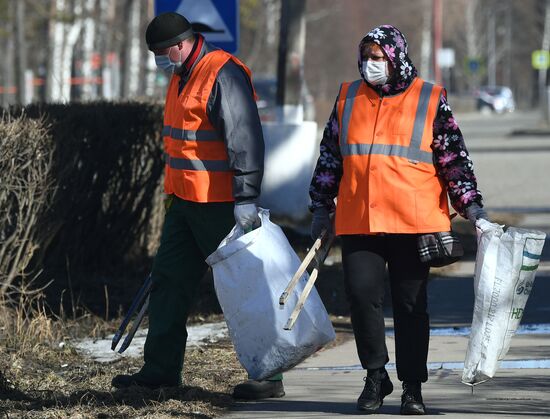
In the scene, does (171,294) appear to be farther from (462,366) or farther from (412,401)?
(462,366)

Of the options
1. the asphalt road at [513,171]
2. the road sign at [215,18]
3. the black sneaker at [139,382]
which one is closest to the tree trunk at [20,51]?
the asphalt road at [513,171]

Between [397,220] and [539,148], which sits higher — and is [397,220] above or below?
above

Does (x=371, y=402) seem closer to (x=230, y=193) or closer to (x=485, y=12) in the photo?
(x=230, y=193)

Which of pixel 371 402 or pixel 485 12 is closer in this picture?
pixel 371 402

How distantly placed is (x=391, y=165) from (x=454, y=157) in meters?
0.27

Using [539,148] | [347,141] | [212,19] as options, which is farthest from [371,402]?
[539,148]

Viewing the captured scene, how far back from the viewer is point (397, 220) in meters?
5.93

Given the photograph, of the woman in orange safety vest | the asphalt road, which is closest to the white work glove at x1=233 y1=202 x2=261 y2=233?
the woman in orange safety vest

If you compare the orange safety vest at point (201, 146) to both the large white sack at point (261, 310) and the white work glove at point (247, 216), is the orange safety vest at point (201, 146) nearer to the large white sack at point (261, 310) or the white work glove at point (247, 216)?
the white work glove at point (247, 216)

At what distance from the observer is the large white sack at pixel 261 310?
6.02 metres

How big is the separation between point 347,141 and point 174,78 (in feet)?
3.58

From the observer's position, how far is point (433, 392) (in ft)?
21.6

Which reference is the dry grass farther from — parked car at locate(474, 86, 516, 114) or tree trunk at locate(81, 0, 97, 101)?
parked car at locate(474, 86, 516, 114)

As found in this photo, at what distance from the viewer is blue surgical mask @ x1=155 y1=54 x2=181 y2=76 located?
6484mm
